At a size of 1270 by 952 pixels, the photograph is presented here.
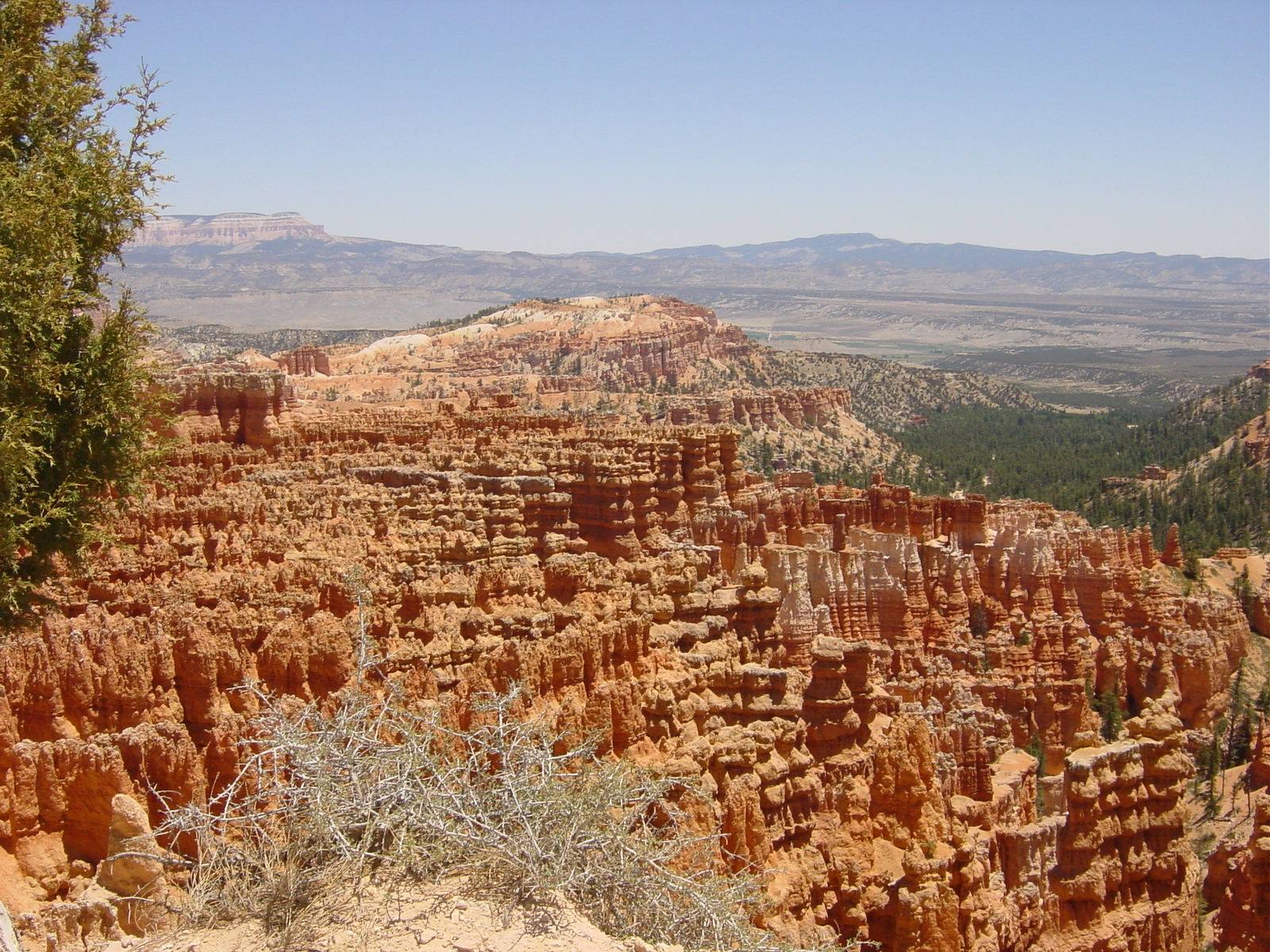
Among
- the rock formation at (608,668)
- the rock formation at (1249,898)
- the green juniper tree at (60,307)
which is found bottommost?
the rock formation at (1249,898)

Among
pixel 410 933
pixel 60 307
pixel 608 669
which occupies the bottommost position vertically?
pixel 608 669

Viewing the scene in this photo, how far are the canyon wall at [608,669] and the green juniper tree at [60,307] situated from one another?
0.99m

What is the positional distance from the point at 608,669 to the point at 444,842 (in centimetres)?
673

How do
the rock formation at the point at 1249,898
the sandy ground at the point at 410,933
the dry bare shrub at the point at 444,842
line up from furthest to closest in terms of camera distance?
the rock formation at the point at 1249,898 → the dry bare shrub at the point at 444,842 → the sandy ground at the point at 410,933

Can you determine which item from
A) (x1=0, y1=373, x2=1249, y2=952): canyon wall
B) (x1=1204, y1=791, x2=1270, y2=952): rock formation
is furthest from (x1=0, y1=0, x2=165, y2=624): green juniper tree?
(x1=1204, y1=791, x2=1270, y2=952): rock formation

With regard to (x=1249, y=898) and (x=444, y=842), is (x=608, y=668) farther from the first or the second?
(x=1249, y=898)

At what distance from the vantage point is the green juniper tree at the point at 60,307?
873 centimetres

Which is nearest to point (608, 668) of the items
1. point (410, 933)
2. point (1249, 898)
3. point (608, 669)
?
point (608, 669)

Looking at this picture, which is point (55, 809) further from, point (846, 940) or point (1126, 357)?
point (1126, 357)

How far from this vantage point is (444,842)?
8195 mm

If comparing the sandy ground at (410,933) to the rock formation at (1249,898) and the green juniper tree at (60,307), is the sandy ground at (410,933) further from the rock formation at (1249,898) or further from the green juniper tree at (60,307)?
the rock formation at (1249,898)

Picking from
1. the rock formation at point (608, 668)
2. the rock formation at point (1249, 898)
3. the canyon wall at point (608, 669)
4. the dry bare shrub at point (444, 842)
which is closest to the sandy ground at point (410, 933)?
the dry bare shrub at point (444, 842)

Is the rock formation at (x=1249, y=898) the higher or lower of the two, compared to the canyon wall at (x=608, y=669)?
lower

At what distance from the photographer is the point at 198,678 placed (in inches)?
523
